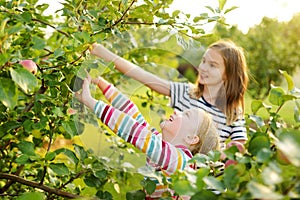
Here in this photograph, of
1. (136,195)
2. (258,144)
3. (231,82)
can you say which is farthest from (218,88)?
(258,144)

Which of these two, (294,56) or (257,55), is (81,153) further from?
(294,56)

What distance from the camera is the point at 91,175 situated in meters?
1.68

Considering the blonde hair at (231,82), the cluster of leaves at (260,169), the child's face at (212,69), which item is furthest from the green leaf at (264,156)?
the blonde hair at (231,82)

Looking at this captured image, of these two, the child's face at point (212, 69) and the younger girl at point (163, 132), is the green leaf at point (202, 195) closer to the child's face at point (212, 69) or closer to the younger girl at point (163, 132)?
the younger girl at point (163, 132)

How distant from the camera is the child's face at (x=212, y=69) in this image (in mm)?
2484

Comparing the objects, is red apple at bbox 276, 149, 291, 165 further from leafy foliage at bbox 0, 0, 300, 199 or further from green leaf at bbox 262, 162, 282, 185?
green leaf at bbox 262, 162, 282, 185

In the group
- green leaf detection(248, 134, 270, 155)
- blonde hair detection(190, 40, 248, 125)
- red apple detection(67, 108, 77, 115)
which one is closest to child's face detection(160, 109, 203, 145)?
red apple detection(67, 108, 77, 115)

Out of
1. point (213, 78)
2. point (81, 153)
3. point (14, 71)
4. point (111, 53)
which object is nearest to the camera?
point (14, 71)

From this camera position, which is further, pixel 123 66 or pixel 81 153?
pixel 123 66

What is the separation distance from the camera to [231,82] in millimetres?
2838

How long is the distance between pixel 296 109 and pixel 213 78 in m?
1.41

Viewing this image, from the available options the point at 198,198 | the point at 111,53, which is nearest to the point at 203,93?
the point at 111,53

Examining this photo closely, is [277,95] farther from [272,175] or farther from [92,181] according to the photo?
[92,181]

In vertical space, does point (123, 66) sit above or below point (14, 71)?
below
